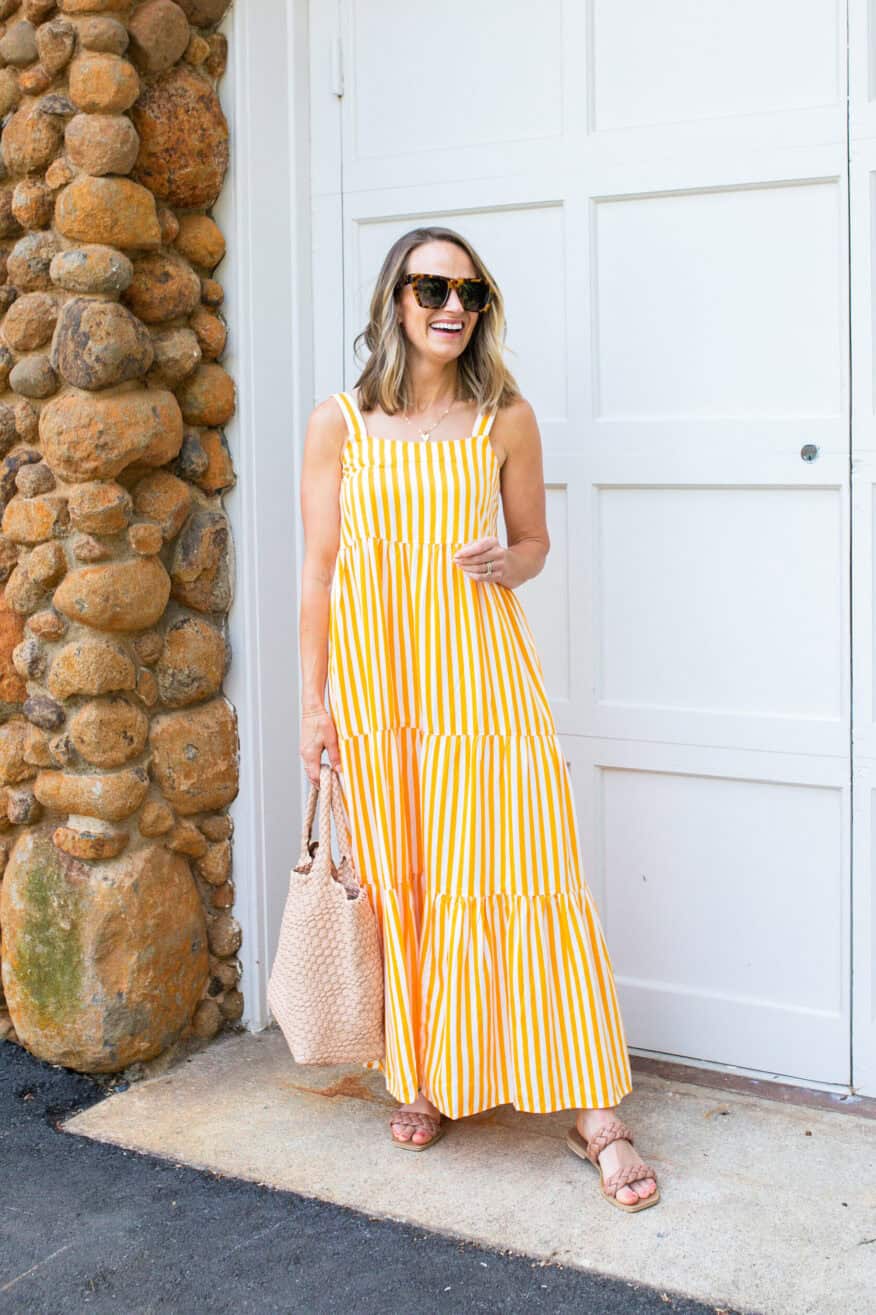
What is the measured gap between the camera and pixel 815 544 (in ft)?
9.25

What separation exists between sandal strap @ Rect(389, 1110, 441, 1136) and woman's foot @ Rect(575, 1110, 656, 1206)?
0.92 ft

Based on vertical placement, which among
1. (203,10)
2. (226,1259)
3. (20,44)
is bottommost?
(226,1259)

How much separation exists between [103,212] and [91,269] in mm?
121

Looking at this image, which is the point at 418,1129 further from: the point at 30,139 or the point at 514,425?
the point at 30,139

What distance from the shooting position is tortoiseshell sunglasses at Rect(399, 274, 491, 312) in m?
2.54

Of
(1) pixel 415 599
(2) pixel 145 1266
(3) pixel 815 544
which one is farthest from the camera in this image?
(3) pixel 815 544

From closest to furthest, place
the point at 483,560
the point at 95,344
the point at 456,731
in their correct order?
1. the point at 483,560
2. the point at 456,731
3. the point at 95,344

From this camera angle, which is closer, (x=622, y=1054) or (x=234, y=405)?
(x=622, y=1054)

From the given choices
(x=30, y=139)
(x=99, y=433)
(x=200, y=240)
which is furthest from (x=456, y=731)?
(x=30, y=139)

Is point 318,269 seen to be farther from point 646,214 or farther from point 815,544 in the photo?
point 815,544

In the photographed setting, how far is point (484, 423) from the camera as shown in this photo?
2.64 meters

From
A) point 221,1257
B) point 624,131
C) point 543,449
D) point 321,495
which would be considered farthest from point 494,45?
point 221,1257

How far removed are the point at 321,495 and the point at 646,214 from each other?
90 cm

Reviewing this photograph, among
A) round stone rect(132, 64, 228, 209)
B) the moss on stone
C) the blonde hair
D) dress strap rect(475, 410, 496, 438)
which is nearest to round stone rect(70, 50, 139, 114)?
round stone rect(132, 64, 228, 209)
